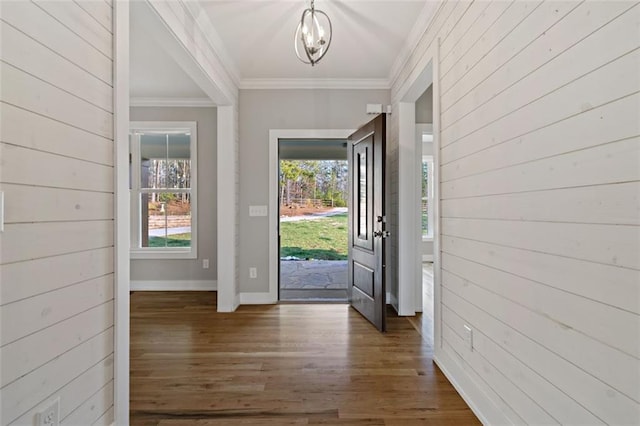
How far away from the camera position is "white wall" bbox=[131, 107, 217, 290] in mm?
4328

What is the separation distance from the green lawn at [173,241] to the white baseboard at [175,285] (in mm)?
505

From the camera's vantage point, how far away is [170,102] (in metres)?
4.26

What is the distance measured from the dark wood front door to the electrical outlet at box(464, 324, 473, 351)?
107cm

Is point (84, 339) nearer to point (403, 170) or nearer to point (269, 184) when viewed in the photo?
point (269, 184)

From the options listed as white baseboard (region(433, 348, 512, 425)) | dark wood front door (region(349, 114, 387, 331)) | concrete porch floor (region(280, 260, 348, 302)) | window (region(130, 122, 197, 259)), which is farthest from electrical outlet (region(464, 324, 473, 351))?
window (region(130, 122, 197, 259))

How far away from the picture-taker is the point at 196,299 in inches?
156

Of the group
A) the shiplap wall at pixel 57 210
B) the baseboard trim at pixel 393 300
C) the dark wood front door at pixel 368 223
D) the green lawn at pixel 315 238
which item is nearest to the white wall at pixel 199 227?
the dark wood front door at pixel 368 223

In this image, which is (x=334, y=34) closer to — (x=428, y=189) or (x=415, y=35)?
(x=415, y=35)

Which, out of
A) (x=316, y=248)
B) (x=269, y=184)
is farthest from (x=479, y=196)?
(x=316, y=248)

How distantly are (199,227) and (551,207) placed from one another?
4085 millimetres

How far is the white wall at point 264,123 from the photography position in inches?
148

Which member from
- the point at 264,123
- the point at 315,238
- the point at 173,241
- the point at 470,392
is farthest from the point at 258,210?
the point at 315,238

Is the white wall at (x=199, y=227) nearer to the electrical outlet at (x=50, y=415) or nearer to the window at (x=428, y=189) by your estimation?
the electrical outlet at (x=50, y=415)

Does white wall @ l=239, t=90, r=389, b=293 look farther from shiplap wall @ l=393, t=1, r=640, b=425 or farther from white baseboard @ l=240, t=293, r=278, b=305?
shiplap wall @ l=393, t=1, r=640, b=425
